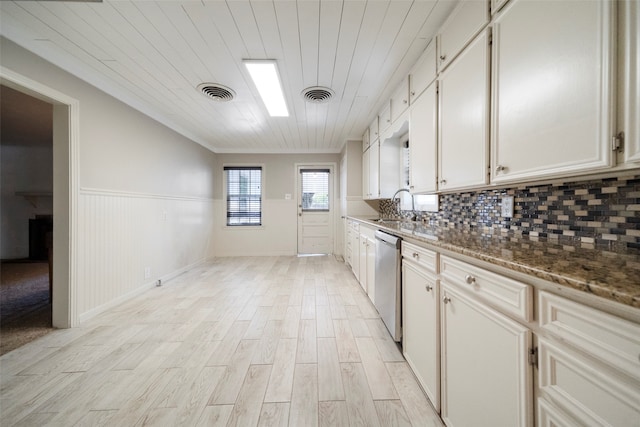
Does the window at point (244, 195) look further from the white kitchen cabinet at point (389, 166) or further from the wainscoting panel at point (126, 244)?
the white kitchen cabinet at point (389, 166)

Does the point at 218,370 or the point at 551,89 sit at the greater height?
the point at 551,89

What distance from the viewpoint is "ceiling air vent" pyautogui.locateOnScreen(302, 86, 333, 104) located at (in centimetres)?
257

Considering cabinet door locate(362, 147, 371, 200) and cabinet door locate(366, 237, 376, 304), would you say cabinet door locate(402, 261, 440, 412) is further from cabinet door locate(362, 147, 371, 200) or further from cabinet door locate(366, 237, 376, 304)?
cabinet door locate(362, 147, 371, 200)

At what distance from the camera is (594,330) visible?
529 millimetres

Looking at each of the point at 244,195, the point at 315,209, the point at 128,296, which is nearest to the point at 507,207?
the point at 128,296

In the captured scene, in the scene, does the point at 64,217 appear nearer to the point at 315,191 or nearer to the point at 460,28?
the point at 460,28

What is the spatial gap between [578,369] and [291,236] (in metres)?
4.99

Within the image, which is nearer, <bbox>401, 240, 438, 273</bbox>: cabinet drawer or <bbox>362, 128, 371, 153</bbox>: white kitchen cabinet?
<bbox>401, 240, 438, 273</bbox>: cabinet drawer

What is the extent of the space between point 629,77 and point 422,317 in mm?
1253

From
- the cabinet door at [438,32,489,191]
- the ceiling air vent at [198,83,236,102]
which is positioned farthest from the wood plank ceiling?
the cabinet door at [438,32,489,191]

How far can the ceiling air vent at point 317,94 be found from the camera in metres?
2.57

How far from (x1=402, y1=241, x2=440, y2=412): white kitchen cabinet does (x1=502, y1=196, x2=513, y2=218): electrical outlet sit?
22.5 inches

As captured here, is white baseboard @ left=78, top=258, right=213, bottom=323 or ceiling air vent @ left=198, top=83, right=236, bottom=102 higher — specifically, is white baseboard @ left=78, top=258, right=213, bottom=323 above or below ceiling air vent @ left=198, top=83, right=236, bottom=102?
below

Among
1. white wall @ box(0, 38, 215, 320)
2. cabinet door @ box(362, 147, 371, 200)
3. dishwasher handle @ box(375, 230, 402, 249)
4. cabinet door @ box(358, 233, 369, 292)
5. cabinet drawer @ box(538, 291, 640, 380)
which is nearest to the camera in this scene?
cabinet drawer @ box(538, 291, 640, 380)
